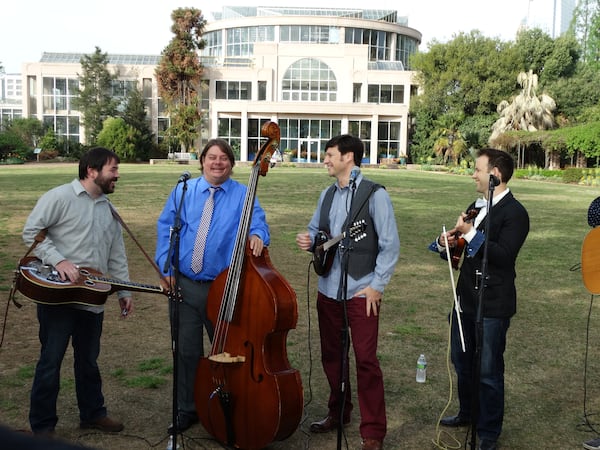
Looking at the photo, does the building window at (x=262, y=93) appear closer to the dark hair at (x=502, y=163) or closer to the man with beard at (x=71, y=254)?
the man with beard at (x=71, y=254)

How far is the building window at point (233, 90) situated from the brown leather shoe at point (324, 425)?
72.7 meters

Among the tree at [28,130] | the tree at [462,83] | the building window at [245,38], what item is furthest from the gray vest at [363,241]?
the building window at [245,38]

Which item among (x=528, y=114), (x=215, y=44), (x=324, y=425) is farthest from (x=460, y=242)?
(x=215, y=44)

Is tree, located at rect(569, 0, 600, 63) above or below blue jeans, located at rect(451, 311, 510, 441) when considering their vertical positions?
above

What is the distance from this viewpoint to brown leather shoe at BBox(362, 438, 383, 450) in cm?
465

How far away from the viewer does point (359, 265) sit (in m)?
4.67

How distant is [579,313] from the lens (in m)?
9.11

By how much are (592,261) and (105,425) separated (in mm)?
3878

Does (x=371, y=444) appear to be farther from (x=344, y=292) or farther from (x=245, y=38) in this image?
(x=245, y=38)

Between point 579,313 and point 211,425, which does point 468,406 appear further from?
point 579,313

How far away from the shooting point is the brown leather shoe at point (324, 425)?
505 cm

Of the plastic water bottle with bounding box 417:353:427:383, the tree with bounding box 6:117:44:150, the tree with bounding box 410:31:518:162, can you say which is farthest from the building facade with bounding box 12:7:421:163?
the plastic water bottle with bounding box 417:353:427:383

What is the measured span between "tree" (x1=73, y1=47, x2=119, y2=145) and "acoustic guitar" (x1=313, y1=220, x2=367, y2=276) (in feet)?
230

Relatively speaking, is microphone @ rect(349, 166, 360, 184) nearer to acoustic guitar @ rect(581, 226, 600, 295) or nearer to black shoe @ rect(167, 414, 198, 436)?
acoustic guitar @ rect(581, 226, 600, 295)
